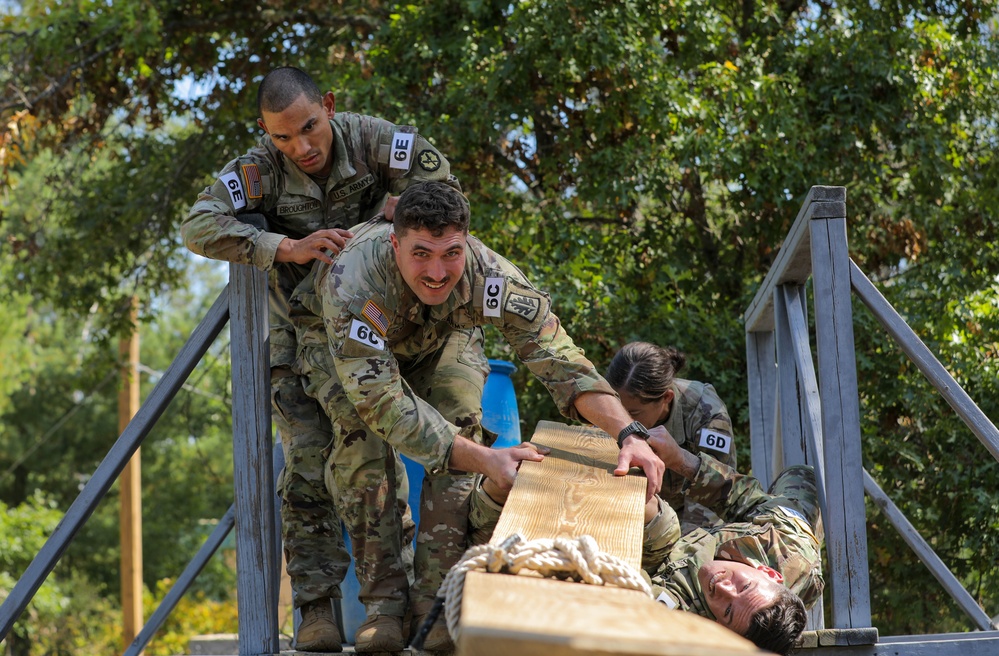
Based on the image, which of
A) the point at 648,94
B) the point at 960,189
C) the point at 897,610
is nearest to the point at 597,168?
the point at 648,94

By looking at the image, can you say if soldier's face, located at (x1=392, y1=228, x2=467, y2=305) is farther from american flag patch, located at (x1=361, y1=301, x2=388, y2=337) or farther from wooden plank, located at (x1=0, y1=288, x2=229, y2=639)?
wooden plank, located at (x1=0, y1=288, x2=229, y2=639)

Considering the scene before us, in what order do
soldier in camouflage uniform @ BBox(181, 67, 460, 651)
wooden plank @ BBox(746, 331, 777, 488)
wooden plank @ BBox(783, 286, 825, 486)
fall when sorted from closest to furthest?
1. soldier in camouflage uniform @ BBox(181, 67, 460, 651)
2. wooden plank @ BBox(783, 286, 825, 486)
3. wooden plank @ BBox(746, 331, 777, 488)

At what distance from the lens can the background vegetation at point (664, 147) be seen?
8.34 m

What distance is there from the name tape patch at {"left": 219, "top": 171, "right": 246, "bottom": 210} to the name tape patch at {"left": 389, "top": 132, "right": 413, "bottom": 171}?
0.56 metres

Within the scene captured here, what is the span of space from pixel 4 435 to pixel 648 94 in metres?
18.9

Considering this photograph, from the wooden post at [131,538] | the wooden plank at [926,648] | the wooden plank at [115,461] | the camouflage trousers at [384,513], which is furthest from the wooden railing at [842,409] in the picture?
the wooden post at [131,538]

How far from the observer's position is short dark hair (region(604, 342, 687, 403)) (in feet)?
15.1

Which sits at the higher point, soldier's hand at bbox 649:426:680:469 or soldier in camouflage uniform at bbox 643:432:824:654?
soldier's hand at bbox 649:426:680:469

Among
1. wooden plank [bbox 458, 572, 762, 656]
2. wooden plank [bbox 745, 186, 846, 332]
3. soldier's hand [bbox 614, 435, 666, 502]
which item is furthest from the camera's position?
wooden plank [bbox 745, 186, 846, 332]

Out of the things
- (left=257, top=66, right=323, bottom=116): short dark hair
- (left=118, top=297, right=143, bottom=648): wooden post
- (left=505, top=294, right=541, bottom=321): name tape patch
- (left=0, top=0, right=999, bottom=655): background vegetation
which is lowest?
(left=118, top=297, right=143, bottom=648): wooden post

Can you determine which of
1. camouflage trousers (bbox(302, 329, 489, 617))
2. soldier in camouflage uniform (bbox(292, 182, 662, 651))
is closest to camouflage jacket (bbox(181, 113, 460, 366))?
soldier in camouflage uniform (bbox(292, 182, 662, 651))

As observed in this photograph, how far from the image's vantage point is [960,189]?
923cm

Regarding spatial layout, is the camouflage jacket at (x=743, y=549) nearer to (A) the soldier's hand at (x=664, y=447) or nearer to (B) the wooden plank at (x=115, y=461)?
(A) the soldier's hand at (x=664, y=447)

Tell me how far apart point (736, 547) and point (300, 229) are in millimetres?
1921
